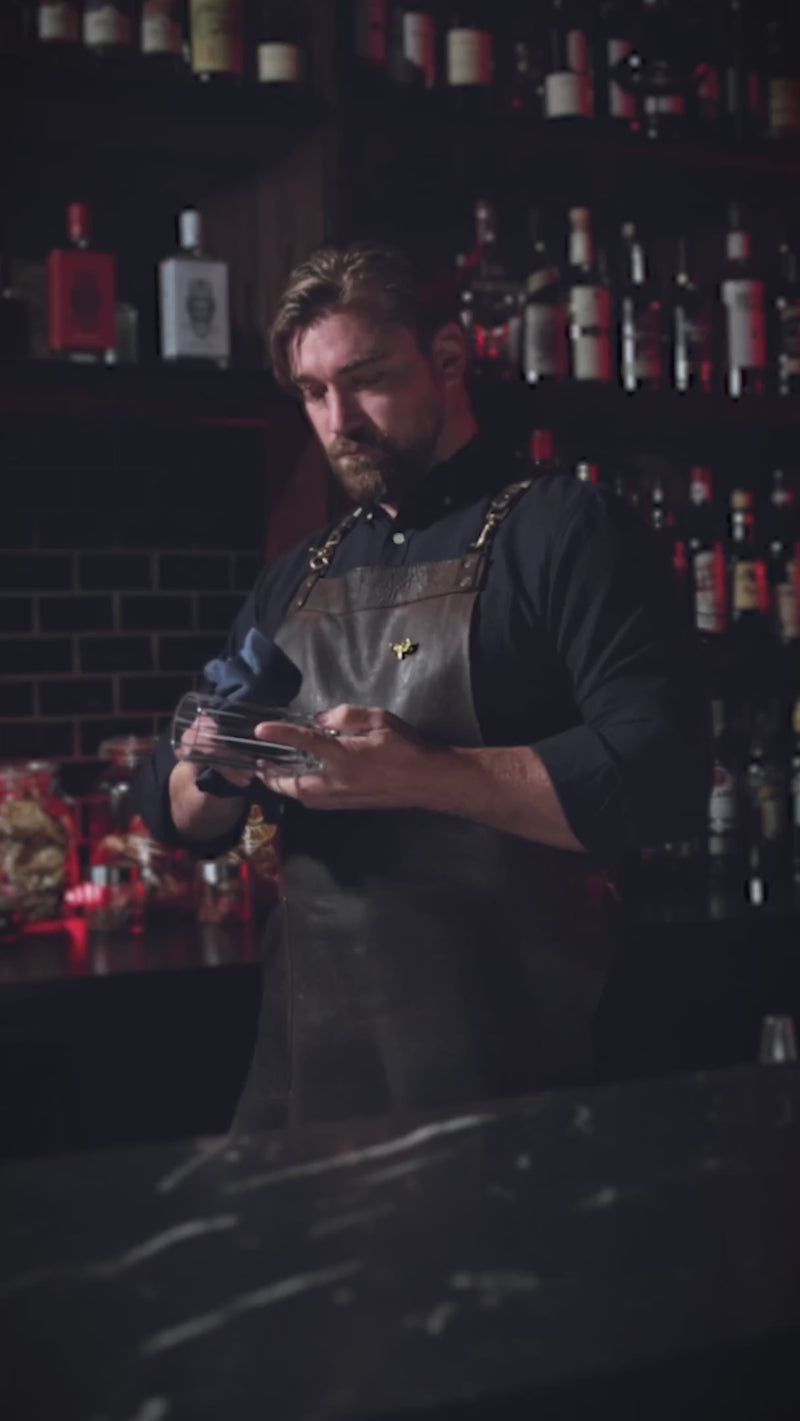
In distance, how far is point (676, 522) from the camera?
3.11m

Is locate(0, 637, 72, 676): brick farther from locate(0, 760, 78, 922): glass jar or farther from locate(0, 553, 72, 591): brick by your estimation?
locate(0, 760, 78, 922): glass jar

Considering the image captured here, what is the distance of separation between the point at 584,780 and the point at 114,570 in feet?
3.94

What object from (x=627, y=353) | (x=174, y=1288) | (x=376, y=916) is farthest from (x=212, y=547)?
(x=174, y=1288)

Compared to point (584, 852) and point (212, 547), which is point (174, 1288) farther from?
point (212, 547)

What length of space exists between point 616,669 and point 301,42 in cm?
124

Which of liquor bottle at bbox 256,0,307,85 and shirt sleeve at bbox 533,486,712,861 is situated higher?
→ liquor bottle at bbox 256,0,307,85

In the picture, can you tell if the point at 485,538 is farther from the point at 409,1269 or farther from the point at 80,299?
the point at 409,1269

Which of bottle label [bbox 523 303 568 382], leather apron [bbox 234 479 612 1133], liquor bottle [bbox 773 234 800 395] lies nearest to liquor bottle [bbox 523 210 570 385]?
bottle label [bbox 523 303 568 382]

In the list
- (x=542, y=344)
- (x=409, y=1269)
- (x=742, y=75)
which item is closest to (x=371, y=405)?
(x=542, y=344)

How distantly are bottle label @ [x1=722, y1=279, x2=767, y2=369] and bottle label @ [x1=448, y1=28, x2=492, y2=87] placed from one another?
579mm

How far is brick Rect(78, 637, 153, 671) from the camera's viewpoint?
2.79m

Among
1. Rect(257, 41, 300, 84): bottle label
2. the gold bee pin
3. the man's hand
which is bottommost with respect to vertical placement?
the man's hand

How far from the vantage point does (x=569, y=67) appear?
2.80 m

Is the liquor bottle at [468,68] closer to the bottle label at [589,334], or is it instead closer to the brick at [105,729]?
the bottle label at [589,334]
